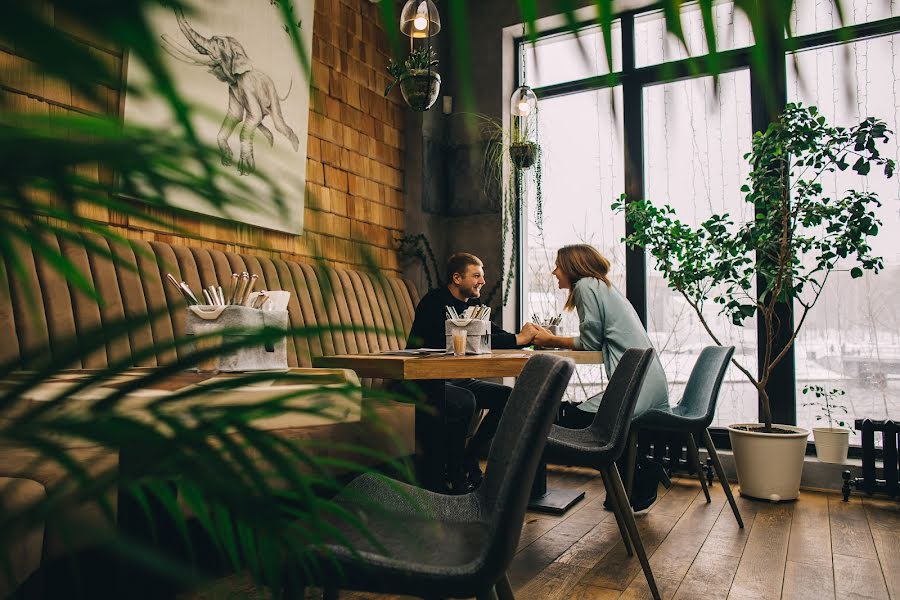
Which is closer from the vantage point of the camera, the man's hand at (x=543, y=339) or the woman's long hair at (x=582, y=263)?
the man's hand at (x=543, y=339)

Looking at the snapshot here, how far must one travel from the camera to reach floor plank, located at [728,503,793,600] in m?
2.26

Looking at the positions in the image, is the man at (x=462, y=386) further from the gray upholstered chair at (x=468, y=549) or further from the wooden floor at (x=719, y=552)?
the gray upholstered chair at (x=468, y=549)

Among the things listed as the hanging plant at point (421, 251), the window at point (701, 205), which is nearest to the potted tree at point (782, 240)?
the window at point (701, 205)

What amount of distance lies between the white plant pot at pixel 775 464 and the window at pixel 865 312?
743 millimetres

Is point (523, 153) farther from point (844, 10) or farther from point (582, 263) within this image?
point (844, 10)

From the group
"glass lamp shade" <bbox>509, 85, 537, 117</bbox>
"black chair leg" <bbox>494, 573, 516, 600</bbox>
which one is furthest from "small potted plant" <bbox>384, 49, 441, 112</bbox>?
"black chair leg" <bbox>494, 573, 516, 600</bbox>

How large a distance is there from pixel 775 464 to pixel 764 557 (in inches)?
42.6

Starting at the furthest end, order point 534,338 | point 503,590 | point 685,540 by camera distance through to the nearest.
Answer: point 534,338
point 685,540
point 503,590

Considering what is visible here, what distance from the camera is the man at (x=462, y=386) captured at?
3.37m

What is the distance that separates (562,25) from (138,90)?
148 mm

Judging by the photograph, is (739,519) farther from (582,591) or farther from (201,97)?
(201,97)

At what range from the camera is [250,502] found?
230 mm

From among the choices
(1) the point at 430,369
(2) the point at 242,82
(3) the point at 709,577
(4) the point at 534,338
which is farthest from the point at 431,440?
(2) the point at 242,82

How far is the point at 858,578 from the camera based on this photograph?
2.40 meters
